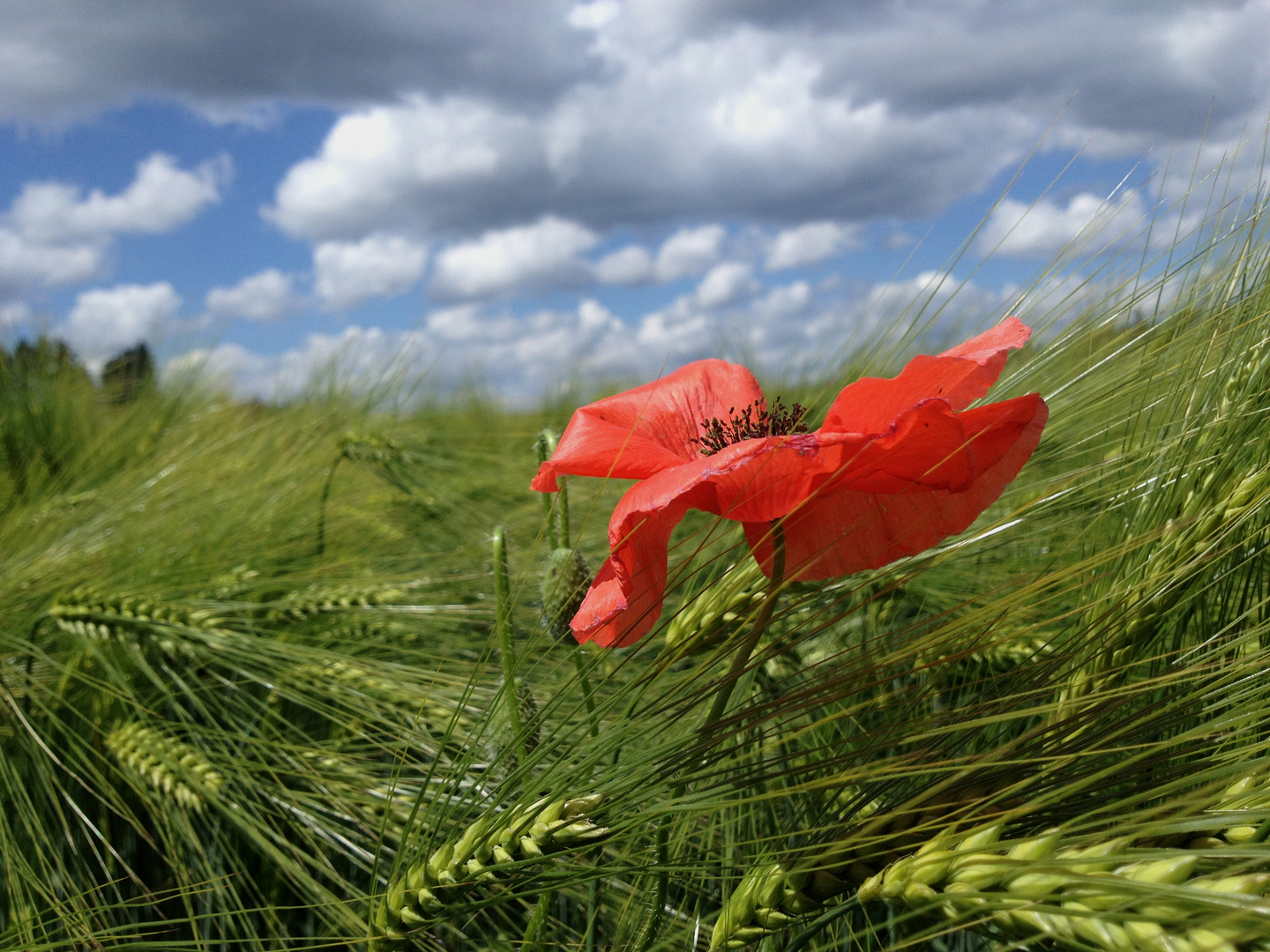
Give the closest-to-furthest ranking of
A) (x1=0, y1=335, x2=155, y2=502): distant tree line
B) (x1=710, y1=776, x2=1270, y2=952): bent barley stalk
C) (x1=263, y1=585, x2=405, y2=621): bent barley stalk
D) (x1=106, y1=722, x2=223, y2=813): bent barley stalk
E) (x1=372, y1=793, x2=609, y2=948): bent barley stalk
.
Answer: (x1=710, y1=776, x2=1270, y2=952): bent barley stalk, (x1=372, y1=793, x2=609, y2=948): bent barley stalk, (x1=106, y1=722, x2=223, y2=813): bent barley stalk, (x1=263, y1=585, x2=405, y2=621): bent barley stalk, (x1=0, y1=335, x2=155, y2=502): distant tree line

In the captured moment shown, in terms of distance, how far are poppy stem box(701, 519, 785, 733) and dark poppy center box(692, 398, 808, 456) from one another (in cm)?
10

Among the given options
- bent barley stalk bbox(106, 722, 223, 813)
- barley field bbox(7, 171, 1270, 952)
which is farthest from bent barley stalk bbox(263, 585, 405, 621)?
bent barley stalk bbox(106, 722, 223, 813)

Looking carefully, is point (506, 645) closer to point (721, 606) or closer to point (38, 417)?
point (721, 606)

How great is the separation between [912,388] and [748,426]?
0.12 m

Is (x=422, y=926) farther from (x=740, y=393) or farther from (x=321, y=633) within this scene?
(x=321, y=633)

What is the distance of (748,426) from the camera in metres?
0.49

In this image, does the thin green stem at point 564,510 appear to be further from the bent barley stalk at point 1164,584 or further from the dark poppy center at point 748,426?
the bent barley stalk at point 1164,584

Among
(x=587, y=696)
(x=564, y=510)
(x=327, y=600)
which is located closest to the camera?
(x=587, y=696)

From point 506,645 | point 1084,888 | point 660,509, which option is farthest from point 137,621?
point 1084,888

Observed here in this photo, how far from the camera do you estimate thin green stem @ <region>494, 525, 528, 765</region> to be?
0.41 metres

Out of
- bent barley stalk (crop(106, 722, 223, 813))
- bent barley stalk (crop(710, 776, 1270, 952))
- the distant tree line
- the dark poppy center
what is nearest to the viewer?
bent barley stalk (crop(710, 776, 1270, 952))

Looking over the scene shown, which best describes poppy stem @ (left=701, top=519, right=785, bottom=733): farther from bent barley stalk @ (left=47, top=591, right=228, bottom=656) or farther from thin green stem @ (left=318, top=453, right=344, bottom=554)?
thin green stem @ (left=318, top=453, right=344, bottom=554)

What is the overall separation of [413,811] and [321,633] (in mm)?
663

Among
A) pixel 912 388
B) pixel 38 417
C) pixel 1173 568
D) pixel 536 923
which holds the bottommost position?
pixel 536 923
